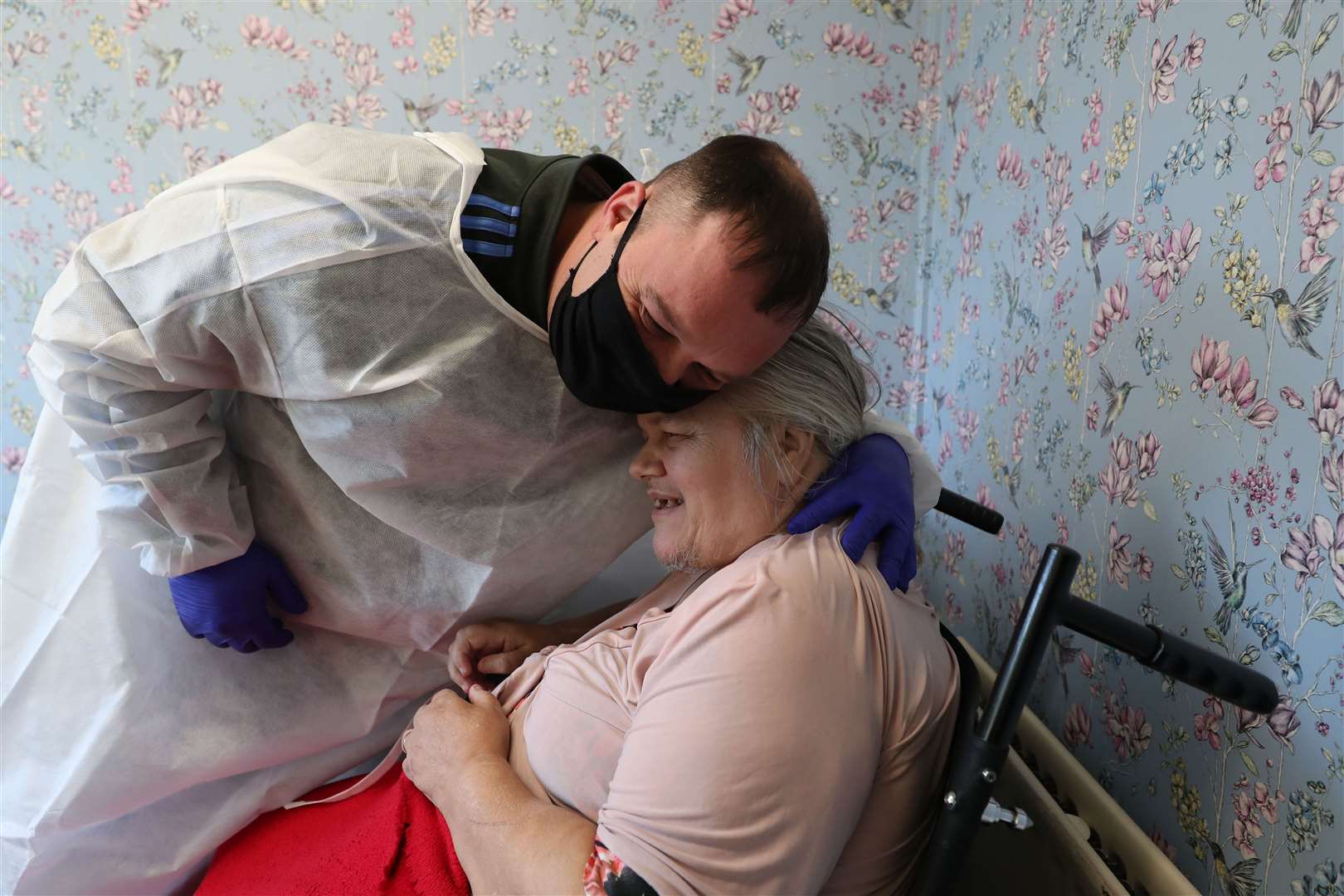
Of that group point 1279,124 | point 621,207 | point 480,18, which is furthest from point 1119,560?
point 480,18

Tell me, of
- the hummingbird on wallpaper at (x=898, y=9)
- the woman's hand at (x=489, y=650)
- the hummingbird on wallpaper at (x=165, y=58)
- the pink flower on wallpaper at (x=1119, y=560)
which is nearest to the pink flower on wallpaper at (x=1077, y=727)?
the pink flower on wallpaper at (x=1119, y=560)

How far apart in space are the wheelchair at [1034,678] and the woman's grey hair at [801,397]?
1.23ft

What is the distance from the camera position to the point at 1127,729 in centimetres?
108

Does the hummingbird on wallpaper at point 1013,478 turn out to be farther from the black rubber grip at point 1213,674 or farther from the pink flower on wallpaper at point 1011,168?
the black rubber grip at point 1213,674

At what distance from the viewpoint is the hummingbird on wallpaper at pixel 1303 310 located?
75 cm

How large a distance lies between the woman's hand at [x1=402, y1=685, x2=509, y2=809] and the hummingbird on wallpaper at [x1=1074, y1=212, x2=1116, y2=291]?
981 millimetres

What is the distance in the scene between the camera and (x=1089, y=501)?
46.6 inches

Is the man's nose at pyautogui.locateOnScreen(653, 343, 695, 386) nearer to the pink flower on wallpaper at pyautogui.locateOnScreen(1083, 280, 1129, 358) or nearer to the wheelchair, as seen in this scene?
the wheelchair

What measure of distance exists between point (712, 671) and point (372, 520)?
63 cm

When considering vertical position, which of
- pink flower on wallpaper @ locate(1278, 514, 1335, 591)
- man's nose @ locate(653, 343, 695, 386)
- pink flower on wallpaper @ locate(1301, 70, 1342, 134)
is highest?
pink flower on wallpaper @ locate(1301, 70, 1342, 134)

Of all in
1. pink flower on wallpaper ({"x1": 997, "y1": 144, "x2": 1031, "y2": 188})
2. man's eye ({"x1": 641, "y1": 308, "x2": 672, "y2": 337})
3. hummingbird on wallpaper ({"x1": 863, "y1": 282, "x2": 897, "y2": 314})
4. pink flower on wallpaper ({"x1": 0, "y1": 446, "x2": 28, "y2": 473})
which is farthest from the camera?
pink flower on wallpaper ({"x1": 0, "y1": 446, "x2": 28, "y2": 473})

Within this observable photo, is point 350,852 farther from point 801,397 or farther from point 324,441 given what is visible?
point 801,397

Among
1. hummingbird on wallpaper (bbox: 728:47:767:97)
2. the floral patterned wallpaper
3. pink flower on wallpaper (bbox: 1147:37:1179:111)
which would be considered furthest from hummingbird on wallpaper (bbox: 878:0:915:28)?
pink flower on wallpaper (bbox: 1147:37:1179:111)

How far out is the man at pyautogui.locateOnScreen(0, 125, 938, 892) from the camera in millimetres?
979
